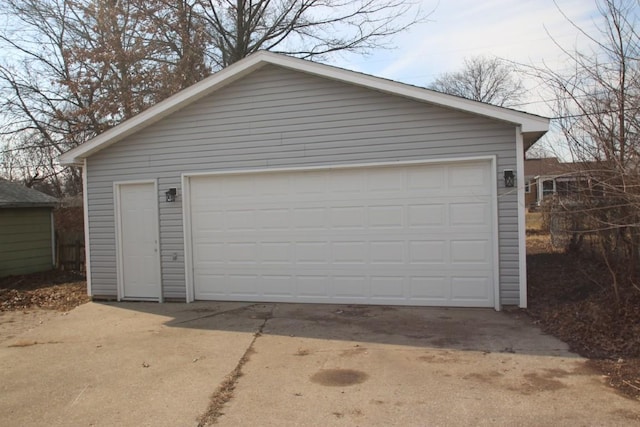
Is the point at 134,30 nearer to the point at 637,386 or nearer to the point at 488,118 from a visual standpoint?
the point at 488,118

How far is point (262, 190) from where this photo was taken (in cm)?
821

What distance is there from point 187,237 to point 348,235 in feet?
9.58

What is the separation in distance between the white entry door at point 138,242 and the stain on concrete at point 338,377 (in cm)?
492

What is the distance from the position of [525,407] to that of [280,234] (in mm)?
5017

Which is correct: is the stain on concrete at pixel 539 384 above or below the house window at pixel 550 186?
below

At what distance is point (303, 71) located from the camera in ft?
25.5

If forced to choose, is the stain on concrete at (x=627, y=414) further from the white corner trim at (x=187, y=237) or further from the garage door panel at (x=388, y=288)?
the white corner trim at (x=187, y=237)

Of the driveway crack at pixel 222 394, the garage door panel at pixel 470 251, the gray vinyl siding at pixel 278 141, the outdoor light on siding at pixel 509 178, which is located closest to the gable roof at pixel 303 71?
the gray vinyl siding at pixel 278 141

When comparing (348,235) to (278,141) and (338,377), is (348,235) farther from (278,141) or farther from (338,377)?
(338,377)

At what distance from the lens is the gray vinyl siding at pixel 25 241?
38.0 ft

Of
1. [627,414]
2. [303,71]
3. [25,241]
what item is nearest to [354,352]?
[627,414]

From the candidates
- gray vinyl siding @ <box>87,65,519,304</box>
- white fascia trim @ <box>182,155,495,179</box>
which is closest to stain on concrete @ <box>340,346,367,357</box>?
gray vinyl siding @ <box>87,65,519,304</box>

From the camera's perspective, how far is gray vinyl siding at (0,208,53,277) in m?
11.6

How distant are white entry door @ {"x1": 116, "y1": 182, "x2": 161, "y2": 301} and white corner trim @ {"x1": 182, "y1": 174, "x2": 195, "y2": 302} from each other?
23.5 inches
